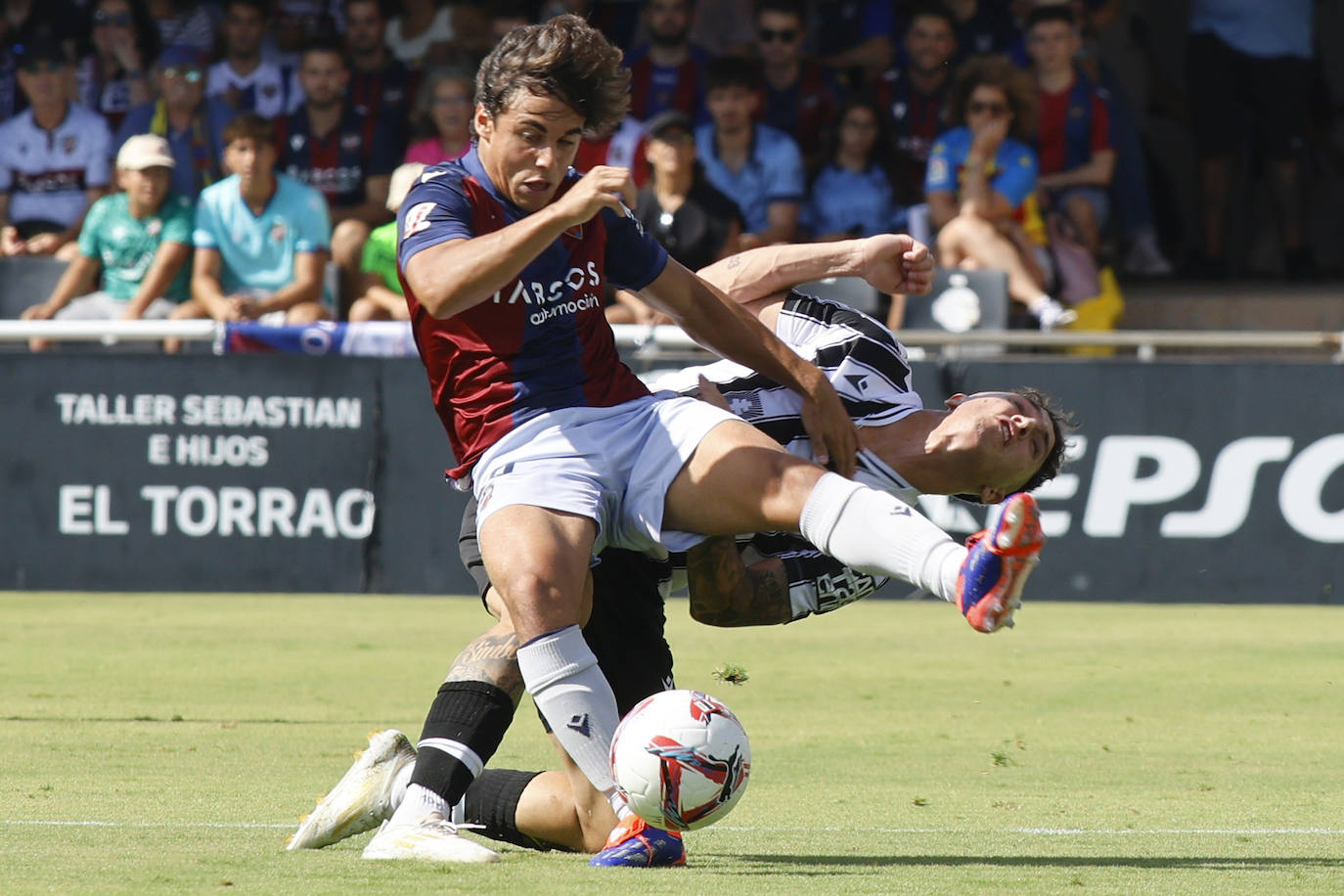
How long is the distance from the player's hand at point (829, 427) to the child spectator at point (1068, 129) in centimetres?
882

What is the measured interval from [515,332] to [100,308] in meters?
8.54

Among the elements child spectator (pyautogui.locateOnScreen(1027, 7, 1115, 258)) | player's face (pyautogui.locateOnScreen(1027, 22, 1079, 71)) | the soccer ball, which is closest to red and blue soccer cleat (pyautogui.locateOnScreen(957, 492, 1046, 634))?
the soccer ball

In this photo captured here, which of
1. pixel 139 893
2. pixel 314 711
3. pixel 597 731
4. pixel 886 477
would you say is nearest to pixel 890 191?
pixel 314 711

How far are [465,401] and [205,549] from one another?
705 centimetres

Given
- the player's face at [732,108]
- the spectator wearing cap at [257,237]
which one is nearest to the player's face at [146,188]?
the spectator wearing cap at [257,237]

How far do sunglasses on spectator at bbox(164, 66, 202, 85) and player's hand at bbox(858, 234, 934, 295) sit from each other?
9.47 meters

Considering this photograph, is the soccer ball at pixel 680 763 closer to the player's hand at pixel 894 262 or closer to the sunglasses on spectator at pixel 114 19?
the player's hand at pixel 894 262

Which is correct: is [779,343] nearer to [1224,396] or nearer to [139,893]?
[139,893]

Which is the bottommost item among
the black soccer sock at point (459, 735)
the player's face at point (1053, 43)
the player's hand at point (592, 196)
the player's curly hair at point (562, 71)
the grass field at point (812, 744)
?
the grass field at point (812, 744)

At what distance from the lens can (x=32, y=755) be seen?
21.5ft

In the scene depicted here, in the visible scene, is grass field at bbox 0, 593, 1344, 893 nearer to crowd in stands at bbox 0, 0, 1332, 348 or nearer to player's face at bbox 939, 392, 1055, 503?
player's face at bbox 939, 392, 1055, 503

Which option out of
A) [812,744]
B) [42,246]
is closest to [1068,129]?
[42,246]

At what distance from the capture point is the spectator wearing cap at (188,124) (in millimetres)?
13891

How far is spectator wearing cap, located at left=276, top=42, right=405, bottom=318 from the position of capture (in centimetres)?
1432
